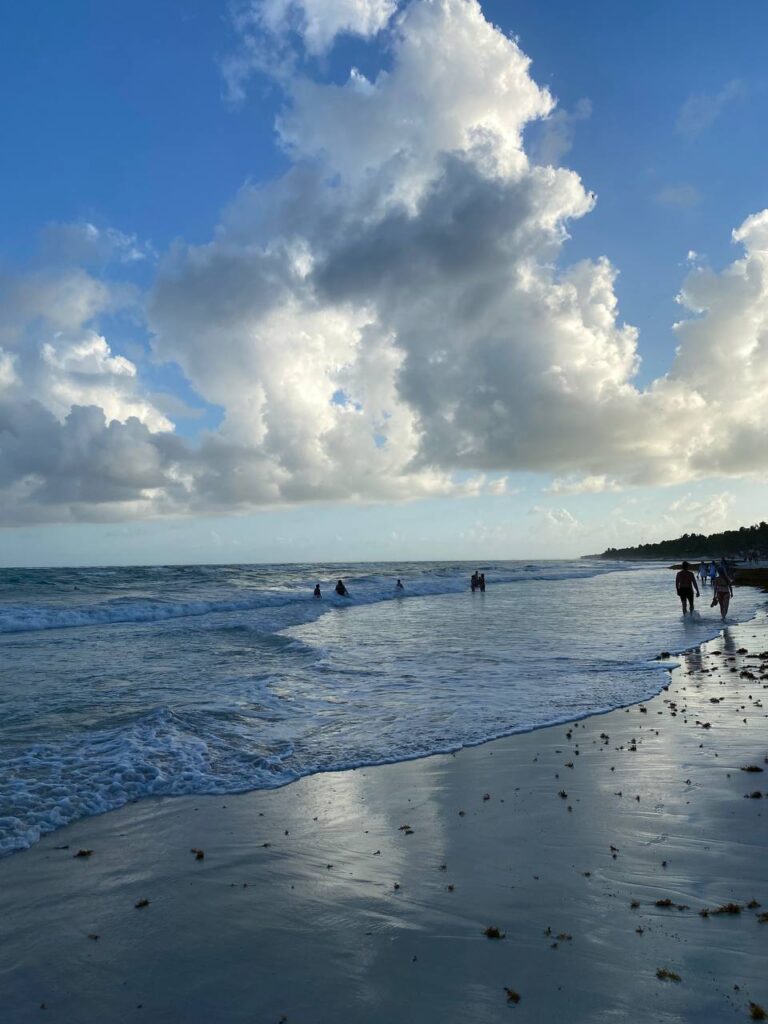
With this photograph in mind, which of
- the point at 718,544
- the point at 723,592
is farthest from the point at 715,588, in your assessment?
the point at 718,544

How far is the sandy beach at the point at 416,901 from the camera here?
4.21m

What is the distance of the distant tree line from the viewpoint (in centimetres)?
11031

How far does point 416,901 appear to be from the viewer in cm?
542

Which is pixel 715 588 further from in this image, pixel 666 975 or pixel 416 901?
pixel 666 975

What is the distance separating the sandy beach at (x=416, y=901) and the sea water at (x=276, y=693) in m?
1.16

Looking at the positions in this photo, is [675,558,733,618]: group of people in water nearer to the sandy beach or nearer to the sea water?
the sea water

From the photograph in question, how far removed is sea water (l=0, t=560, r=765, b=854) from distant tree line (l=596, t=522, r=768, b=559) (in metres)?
88.8

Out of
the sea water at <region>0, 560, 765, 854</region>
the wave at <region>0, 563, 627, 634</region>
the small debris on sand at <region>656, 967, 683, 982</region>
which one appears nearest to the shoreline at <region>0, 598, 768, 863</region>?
the sea water at <region>0, 560, 765, 854</region>

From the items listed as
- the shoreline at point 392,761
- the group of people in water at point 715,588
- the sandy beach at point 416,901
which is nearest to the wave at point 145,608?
the group of people in water at point 715,588

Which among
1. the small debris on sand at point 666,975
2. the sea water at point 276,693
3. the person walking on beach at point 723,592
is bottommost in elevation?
the sea water at point 276,693

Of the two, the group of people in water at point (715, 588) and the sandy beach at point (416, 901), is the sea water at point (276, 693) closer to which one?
the group of people in water at point (715, 588)

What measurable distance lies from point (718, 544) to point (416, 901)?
14036 cm

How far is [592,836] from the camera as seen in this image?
21.6ft

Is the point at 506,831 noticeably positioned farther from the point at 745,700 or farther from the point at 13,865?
the point at 745,700
